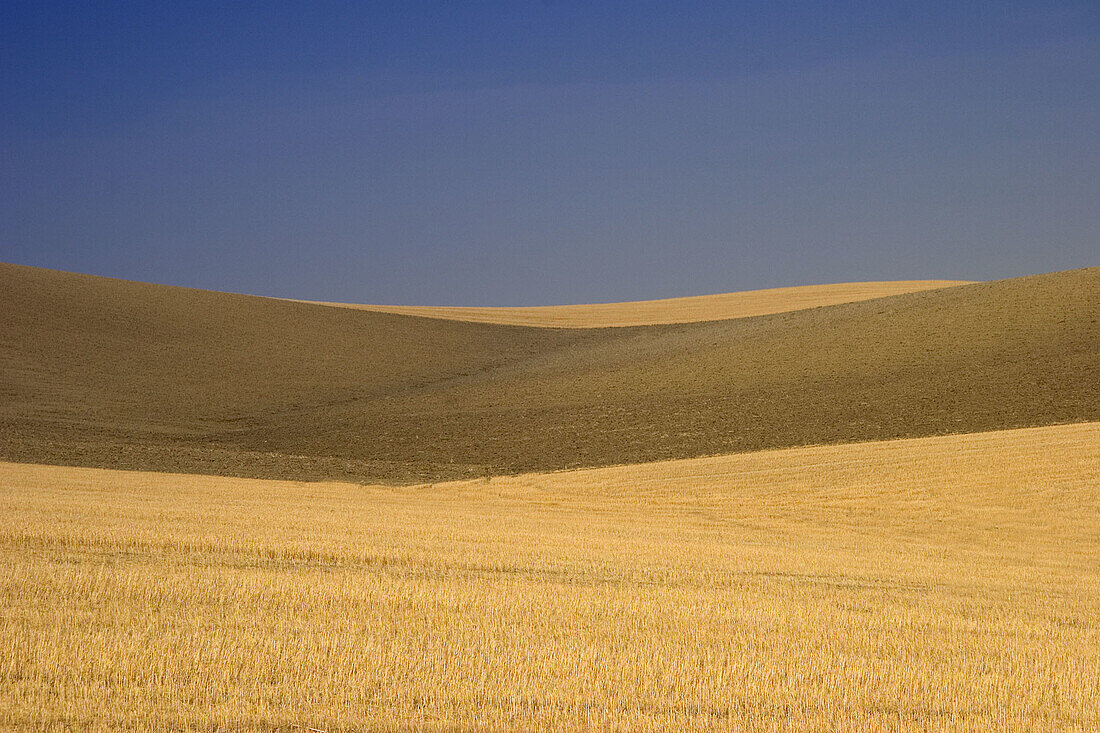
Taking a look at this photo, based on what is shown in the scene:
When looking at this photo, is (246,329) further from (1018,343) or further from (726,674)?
(726,674)

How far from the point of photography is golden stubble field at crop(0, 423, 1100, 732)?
674 cm

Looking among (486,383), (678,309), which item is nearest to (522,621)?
(486,383)

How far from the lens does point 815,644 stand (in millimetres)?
8945

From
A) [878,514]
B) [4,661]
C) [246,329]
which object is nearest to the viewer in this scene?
[4,661]

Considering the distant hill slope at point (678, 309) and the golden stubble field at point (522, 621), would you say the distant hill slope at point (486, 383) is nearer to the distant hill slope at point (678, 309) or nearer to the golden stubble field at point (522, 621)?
the golden stubble field at point (522, 621)

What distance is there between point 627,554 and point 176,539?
5.60 meters

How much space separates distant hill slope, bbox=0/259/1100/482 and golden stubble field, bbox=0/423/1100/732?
1205 centimetres

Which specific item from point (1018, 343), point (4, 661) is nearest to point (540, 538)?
point (4, 661)

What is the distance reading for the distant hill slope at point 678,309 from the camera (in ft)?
262

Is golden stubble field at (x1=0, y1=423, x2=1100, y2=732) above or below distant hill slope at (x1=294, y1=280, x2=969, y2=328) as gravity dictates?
below

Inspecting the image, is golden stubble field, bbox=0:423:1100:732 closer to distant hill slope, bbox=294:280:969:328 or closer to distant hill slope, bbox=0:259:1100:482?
distant hill slope, bbox=0:259:1100:482

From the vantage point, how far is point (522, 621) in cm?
936

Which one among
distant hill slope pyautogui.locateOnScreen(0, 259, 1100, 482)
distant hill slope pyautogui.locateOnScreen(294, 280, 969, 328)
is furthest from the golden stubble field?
distant hill slope pyautogui.locateOnScreen(294, 280, 969, 328)

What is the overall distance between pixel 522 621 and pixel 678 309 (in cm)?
7822
